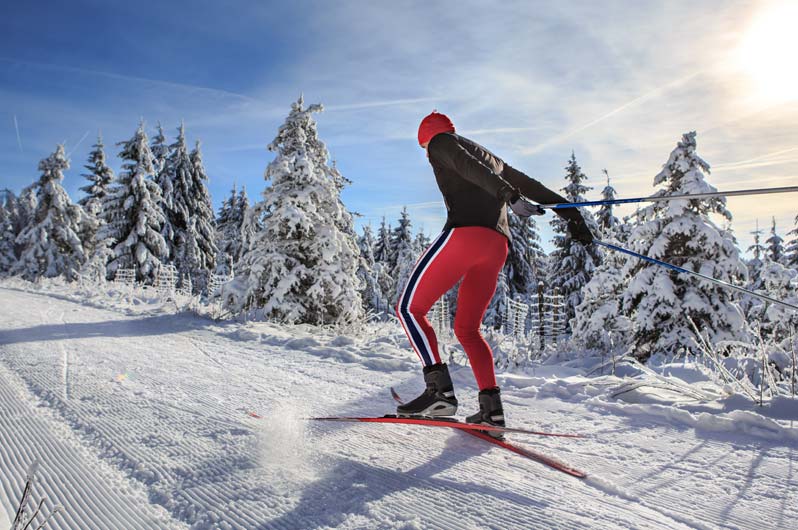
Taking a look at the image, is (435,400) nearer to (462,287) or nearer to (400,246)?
(462,287)

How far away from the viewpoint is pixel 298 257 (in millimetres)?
12656

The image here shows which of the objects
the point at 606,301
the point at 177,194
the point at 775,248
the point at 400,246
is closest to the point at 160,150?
the point at 177,194

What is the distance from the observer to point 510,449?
249cm

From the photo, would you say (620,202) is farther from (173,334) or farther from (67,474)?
(173,334)

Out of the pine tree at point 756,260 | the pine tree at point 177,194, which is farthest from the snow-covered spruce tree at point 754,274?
the pine tree at point 177,194

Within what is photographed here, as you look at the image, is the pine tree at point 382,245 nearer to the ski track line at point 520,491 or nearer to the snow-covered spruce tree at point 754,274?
the snow-covered spruce tree at point 754,274

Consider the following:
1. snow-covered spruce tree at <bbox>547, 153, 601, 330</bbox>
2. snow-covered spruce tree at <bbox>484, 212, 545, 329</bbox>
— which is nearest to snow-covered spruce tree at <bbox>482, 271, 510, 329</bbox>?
snow-covered spruce tree at <bbox>484, 212, 545, 329</bbox>

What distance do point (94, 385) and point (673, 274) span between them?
11.6 m

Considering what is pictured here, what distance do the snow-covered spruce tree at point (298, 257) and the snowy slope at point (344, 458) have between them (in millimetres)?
7888

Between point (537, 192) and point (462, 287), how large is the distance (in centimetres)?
86

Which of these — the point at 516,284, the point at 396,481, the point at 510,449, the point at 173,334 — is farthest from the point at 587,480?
the point at 516,284

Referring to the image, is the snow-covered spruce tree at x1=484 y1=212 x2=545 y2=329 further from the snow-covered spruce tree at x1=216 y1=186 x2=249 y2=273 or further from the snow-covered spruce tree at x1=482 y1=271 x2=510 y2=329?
the snow-covered spruce tree at x1=216 y1=186 x2=249 y2=273

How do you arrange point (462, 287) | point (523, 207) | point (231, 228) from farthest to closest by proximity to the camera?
point (231, 228) < point (462, 287) < point (523, 207)

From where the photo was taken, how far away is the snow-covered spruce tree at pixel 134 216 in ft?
86.6
